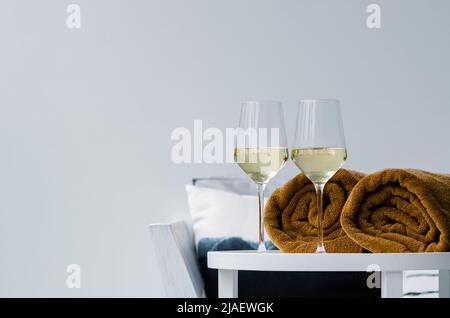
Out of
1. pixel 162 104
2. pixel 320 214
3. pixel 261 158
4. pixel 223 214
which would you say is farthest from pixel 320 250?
pixel 162 104

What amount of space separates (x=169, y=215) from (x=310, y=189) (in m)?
1.67

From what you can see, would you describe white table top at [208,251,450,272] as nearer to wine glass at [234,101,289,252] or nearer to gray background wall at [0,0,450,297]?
wine glass at [234,101,289,252]

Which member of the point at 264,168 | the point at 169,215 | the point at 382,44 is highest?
the point at 382,44

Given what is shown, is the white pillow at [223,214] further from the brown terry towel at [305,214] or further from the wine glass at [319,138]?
the wine glass at [319,138]

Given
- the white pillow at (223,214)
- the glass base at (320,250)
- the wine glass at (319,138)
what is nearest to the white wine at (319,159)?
the wine glass at (319,138)

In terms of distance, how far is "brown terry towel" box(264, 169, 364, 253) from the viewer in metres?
1.16

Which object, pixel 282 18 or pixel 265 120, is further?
pixel 282 18

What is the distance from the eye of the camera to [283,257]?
3.30 ft

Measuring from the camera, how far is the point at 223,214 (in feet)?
8.31

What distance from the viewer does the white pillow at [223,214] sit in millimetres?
2482

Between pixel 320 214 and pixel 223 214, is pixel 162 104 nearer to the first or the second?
pixel 223 214
